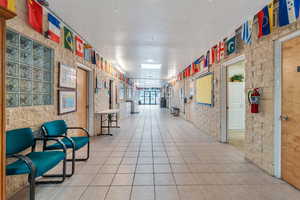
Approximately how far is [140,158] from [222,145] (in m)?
2.35

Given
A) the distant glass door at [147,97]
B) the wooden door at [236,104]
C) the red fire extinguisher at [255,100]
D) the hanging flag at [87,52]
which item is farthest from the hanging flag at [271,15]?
the distant glass door at [147,97]

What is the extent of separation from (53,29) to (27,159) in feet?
7.62

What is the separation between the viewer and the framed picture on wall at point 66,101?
312cm

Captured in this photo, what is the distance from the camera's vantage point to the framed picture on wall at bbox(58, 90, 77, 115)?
10.2 feet

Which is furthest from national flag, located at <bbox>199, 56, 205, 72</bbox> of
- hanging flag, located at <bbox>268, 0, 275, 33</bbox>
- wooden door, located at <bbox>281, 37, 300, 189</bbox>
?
wooden door, located at <bbox>281, 37, 300, 189</bbox>

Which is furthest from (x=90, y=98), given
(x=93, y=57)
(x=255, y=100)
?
(x=255, y=100)

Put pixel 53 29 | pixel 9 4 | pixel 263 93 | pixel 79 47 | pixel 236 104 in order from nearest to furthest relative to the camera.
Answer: pixel 9 4 < pixel 263 93 < pixel 53 29 < pixel 79 47 < pixel 236 104

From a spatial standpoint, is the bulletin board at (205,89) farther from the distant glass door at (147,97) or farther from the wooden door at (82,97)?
the distant glass door at (147,97)

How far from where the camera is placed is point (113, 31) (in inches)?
139

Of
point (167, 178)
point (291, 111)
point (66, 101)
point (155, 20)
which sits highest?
point (155, 20)

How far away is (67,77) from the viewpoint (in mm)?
3373

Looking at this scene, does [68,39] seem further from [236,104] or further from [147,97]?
[147,97]

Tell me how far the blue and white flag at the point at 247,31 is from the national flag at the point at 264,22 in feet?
0.82

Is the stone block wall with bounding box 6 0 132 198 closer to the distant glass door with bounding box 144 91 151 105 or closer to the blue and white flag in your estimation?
the blue and white flag
